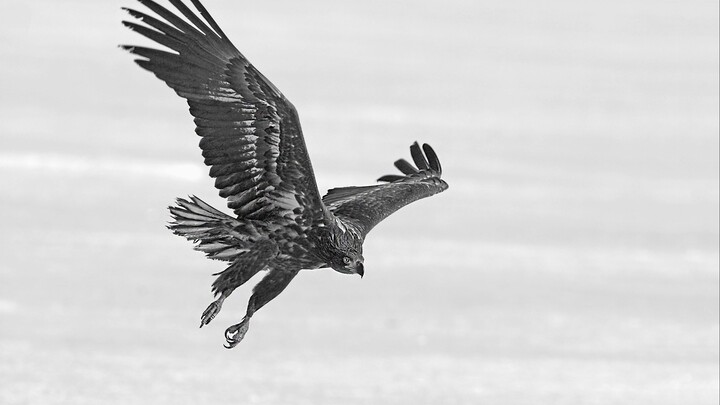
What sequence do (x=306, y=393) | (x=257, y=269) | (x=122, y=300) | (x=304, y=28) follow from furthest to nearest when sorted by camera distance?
(x=304, y=28) → (x=122, y=300) → (x=306, y=393) → (x=257, y=269)

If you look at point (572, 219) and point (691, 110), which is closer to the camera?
point (572, 219)

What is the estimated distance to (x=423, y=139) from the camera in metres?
14.2

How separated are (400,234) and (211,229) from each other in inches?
169

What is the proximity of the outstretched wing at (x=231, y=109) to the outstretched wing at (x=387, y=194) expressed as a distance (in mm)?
529

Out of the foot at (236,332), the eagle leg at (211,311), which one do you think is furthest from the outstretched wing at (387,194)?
the eagle leg at (211,311)

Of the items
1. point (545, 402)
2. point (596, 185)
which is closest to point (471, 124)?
point (596, 185)

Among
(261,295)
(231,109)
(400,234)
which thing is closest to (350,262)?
(261,295)

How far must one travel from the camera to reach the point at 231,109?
7172 mm

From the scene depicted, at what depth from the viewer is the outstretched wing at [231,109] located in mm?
7086

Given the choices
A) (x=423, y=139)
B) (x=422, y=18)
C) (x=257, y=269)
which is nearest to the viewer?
(x=257, y=269)

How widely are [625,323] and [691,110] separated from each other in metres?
7.06

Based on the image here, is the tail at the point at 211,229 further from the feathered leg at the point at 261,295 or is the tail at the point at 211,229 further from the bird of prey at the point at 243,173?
the feathered leg at the point at 261,295

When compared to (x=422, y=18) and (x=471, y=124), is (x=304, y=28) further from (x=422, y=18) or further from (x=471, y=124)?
(x=471, y=124)

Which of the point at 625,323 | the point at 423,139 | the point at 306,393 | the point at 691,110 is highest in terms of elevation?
the point at 691,110
